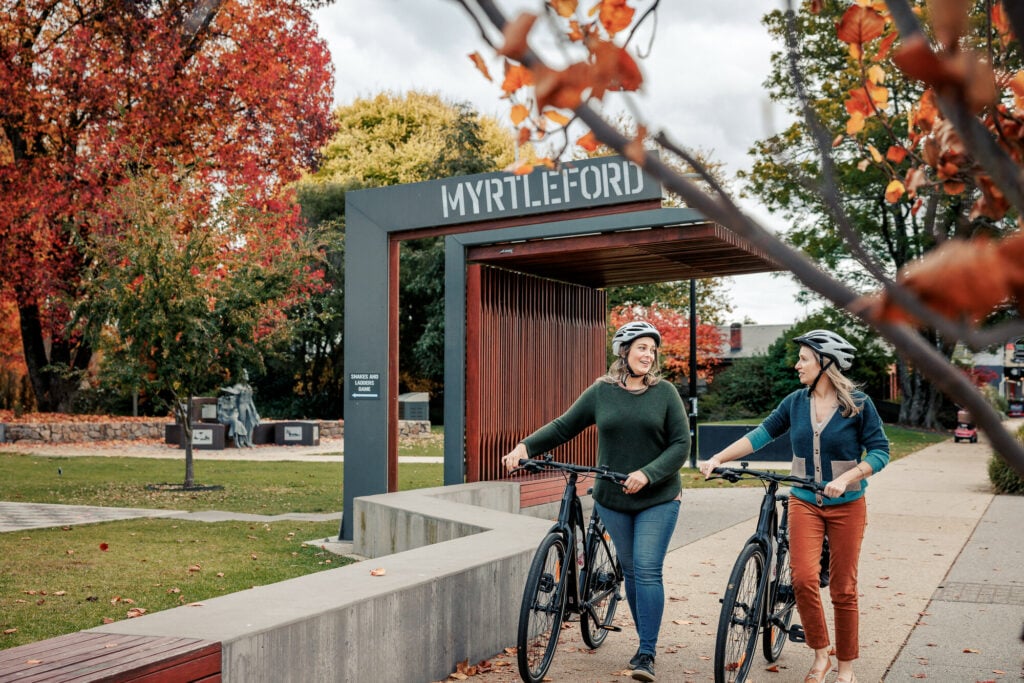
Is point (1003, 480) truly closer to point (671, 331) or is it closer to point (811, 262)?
point (811, 262)

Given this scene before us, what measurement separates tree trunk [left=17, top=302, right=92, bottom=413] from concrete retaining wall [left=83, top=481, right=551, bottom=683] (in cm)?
2509

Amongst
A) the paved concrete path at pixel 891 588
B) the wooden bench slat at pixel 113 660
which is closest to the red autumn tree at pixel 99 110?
the paved concrete path at pixel 891 588

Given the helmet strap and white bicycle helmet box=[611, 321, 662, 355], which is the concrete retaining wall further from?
the helmet strap

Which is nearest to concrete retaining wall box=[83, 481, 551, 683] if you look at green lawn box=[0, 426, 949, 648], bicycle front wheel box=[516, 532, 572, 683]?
bicycle front wheel box=[516, 532, 572, 683]

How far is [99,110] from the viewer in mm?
27031

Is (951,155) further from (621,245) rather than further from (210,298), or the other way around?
(210,298)

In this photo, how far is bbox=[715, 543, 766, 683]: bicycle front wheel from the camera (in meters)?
5.19

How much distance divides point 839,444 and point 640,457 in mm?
1084

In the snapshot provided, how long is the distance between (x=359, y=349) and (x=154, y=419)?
74.1ft

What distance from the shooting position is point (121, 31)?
27.0 metres

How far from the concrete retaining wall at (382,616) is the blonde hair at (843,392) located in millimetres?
2139

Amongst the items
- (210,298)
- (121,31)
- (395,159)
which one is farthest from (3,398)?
(210,298)

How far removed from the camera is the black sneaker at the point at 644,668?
5.69m

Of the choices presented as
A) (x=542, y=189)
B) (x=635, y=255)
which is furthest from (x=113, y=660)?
(x=635, y=255)
